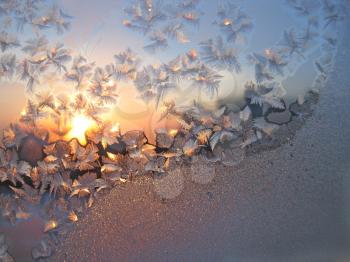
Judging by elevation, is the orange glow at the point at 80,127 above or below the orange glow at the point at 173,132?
below

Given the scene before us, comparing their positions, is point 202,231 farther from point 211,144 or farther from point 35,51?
point 35,51

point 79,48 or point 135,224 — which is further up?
point 79,48

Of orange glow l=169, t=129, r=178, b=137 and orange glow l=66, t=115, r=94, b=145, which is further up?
orange glow l=169, t=129, r=178, b=137

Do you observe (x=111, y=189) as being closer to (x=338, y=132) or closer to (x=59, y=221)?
(x=59, y=221)

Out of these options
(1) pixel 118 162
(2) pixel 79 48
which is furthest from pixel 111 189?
(2) pixel 79 48

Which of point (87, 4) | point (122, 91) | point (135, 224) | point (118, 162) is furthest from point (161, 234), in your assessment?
point (87, 4)

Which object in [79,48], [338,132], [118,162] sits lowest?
[118,162]
